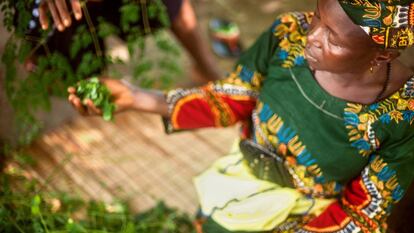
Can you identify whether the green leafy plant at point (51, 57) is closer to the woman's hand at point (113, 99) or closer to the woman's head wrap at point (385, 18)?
the woman's hand at point (113, 99)

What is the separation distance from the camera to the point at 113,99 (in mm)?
1371

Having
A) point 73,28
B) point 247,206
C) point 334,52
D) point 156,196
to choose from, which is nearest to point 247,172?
point 247,206

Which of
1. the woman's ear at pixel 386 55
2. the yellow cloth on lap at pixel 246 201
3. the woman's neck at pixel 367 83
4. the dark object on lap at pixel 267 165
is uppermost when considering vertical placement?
the woman's ear at pixel 386 55

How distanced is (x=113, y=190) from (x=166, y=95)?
2.75 ft

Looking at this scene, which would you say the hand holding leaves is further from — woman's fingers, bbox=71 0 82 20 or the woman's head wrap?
the woman's head wrap

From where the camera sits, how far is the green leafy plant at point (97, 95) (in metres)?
A: 1.32

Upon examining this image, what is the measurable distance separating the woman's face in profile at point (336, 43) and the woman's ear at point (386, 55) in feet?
0.05

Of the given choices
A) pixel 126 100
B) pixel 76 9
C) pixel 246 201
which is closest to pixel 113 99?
pixel 126 100

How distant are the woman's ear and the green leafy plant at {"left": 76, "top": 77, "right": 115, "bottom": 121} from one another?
0.76 meters

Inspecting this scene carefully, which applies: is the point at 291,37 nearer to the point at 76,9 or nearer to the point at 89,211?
the point at 76,9

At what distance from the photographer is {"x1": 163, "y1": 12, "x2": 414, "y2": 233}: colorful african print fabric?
116 centimetres

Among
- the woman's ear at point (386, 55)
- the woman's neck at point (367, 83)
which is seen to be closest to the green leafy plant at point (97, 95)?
the woman's neck at point (367, 83)

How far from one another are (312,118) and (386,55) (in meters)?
0.29

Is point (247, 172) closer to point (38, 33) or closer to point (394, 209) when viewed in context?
point (394, 209)
